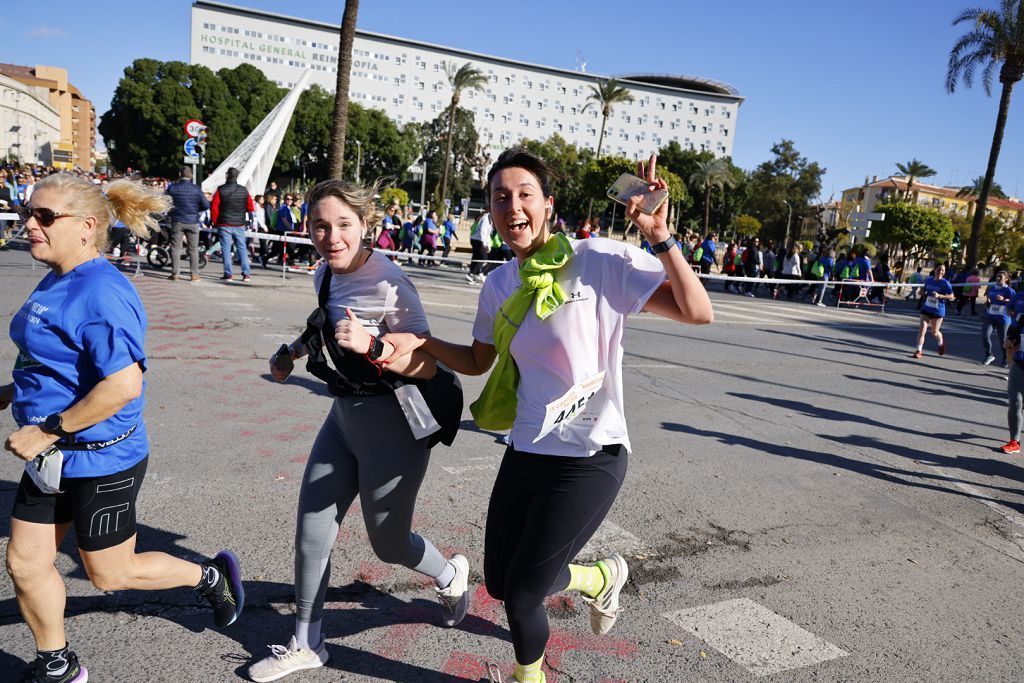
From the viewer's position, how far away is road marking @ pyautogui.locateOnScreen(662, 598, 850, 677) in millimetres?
3064

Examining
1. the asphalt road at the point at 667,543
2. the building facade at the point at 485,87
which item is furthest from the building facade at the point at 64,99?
the asphalt road at the point at 667,543

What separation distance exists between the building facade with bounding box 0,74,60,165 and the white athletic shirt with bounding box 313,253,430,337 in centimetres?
9033

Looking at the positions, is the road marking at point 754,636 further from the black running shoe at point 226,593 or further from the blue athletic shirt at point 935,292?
the blue athletic shirt at point 935,292

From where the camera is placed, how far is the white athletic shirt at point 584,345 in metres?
2.34

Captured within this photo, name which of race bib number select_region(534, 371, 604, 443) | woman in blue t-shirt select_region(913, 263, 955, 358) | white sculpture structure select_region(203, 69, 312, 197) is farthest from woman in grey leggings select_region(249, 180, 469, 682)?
white sculpture structure select_region(203, 69, 312, 197)

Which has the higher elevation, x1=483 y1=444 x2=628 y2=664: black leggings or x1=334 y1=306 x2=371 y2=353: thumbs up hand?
x1=334 y1=306 x2=371 y2=353: thumbs up hand

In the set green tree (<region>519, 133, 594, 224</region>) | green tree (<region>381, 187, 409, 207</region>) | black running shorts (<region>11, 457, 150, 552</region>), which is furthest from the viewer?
green tree (<region>519, 133, 594, 224</region>)

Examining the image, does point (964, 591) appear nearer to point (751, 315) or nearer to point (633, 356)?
point (633, 356)

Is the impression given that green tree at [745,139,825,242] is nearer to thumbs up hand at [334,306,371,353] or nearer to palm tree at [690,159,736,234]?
palm tree at [690,159,736,234]

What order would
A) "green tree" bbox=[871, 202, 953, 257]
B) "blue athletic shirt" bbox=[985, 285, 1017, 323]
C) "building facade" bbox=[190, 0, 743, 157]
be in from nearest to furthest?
"blue athletic shirt" bbox=[985, 285, 1017, 323] < "green tree" bbox=[871, 202, 953, 257] < "building facade" bbox=[190, 0, 743, 157]

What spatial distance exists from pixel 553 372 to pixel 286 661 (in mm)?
1492

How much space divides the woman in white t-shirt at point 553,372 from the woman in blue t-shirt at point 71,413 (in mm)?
912

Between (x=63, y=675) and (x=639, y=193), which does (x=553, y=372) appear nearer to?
(x=639, y=193)

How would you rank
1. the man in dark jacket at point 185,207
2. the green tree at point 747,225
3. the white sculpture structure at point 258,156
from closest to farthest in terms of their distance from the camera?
the man in dark jacket at point 185,207, the white sculpture structure at point 258,156, the green tree at point 747,225
